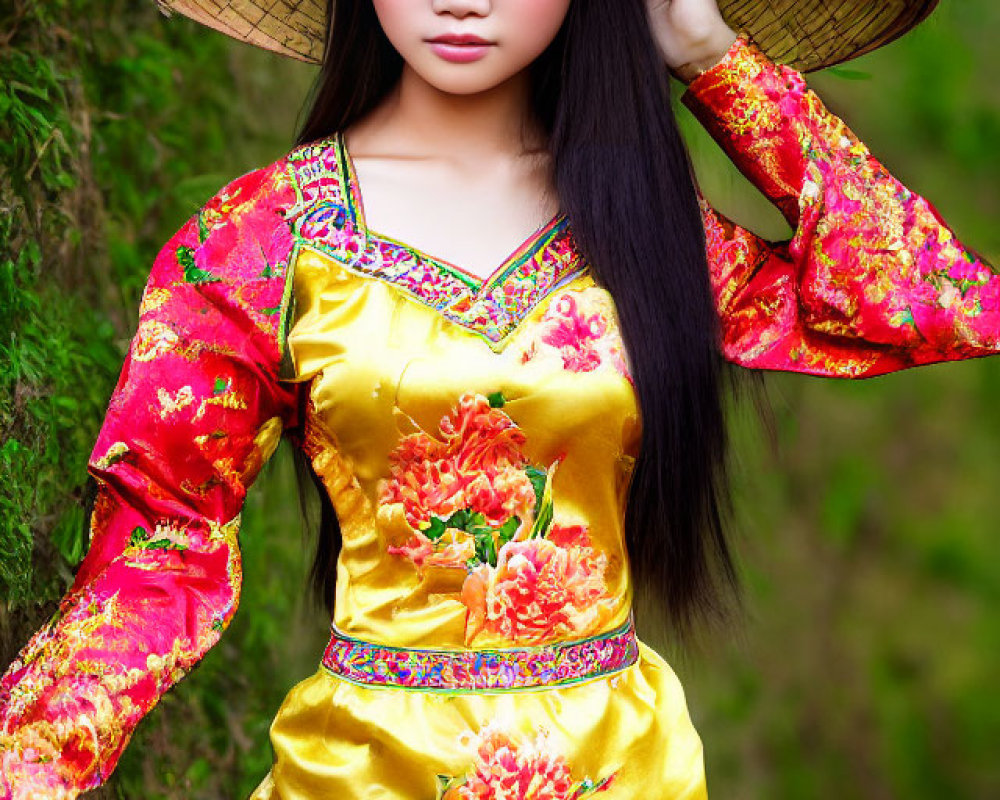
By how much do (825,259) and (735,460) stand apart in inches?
14.3

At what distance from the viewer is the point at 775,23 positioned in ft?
5.27

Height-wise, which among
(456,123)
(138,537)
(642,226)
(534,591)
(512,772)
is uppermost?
(456,123)

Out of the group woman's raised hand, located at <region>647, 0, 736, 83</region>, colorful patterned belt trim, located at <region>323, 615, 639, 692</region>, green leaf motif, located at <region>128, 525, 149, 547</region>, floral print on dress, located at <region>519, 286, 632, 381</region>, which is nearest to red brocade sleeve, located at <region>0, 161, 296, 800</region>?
green leaf motif, located at <region>128, 525, 149, 547</region>

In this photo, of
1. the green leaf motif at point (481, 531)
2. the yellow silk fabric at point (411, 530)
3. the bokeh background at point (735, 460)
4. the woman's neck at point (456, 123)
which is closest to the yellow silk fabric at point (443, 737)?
the yellow silk fabric at point (411, 530)

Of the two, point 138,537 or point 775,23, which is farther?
point 775,23

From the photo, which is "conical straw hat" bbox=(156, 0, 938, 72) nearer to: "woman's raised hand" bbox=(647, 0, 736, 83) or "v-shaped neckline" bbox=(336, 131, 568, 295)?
"woman's raised hand" bbox=(647, 0, 736, 83)

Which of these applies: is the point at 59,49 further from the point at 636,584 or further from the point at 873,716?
the point at 873,716

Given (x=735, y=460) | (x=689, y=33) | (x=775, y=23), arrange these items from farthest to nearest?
(x=735, y=460), (x=775, y=23), (x=689, y=33)

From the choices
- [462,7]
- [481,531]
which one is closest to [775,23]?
[462,7]

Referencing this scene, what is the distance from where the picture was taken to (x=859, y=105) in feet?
12.6

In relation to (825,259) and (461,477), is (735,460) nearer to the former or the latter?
(825,259)

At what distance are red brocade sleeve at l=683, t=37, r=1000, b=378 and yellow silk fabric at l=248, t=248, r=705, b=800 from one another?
0.56ft

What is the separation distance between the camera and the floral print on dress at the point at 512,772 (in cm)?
138

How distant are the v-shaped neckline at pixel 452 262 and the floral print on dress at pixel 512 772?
0.37 meters
